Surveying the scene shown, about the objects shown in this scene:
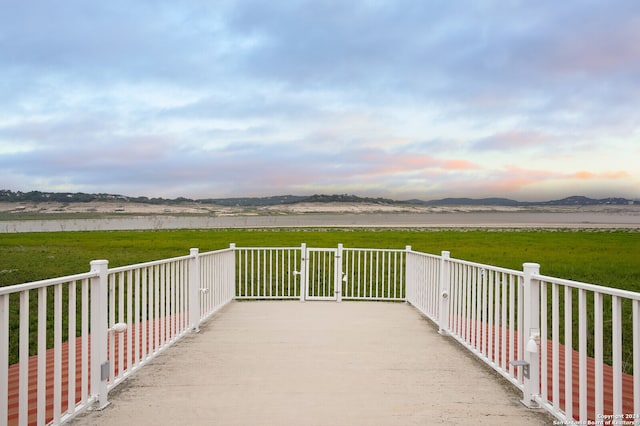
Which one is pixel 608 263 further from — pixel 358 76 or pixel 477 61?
pixel 358 76

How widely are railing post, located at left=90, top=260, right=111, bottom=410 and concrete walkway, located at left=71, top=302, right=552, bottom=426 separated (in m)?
0.15

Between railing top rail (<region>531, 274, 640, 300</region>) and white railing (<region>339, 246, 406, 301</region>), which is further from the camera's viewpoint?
white railing (<region>339, 246, 406, 301</region>)

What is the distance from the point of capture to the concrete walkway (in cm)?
315

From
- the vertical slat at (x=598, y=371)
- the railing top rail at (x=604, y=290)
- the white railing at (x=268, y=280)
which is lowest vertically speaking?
the white railing at (x=268, y=280)

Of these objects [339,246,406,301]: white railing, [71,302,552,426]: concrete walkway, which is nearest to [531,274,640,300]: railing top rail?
[71,302,552,426]: concrete walkway

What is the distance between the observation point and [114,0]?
12578 millimetres

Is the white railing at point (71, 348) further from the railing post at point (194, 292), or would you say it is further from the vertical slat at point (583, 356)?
the vertical slat at point (583, 356)

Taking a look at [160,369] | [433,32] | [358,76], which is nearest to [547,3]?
[433,32]

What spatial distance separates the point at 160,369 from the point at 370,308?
4424 mm

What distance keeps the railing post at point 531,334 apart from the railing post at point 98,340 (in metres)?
3.16

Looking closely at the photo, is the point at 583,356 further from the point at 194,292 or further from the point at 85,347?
the point at 194,292

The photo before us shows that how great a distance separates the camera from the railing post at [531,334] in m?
3.37

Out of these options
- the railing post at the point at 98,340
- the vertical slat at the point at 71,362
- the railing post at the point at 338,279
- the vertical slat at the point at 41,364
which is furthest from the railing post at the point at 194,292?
the railing post at the point at 338,279

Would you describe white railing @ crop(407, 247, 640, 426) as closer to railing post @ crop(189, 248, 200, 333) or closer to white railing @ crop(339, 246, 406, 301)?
white railing @ crop(339, 246, 406, 301)
